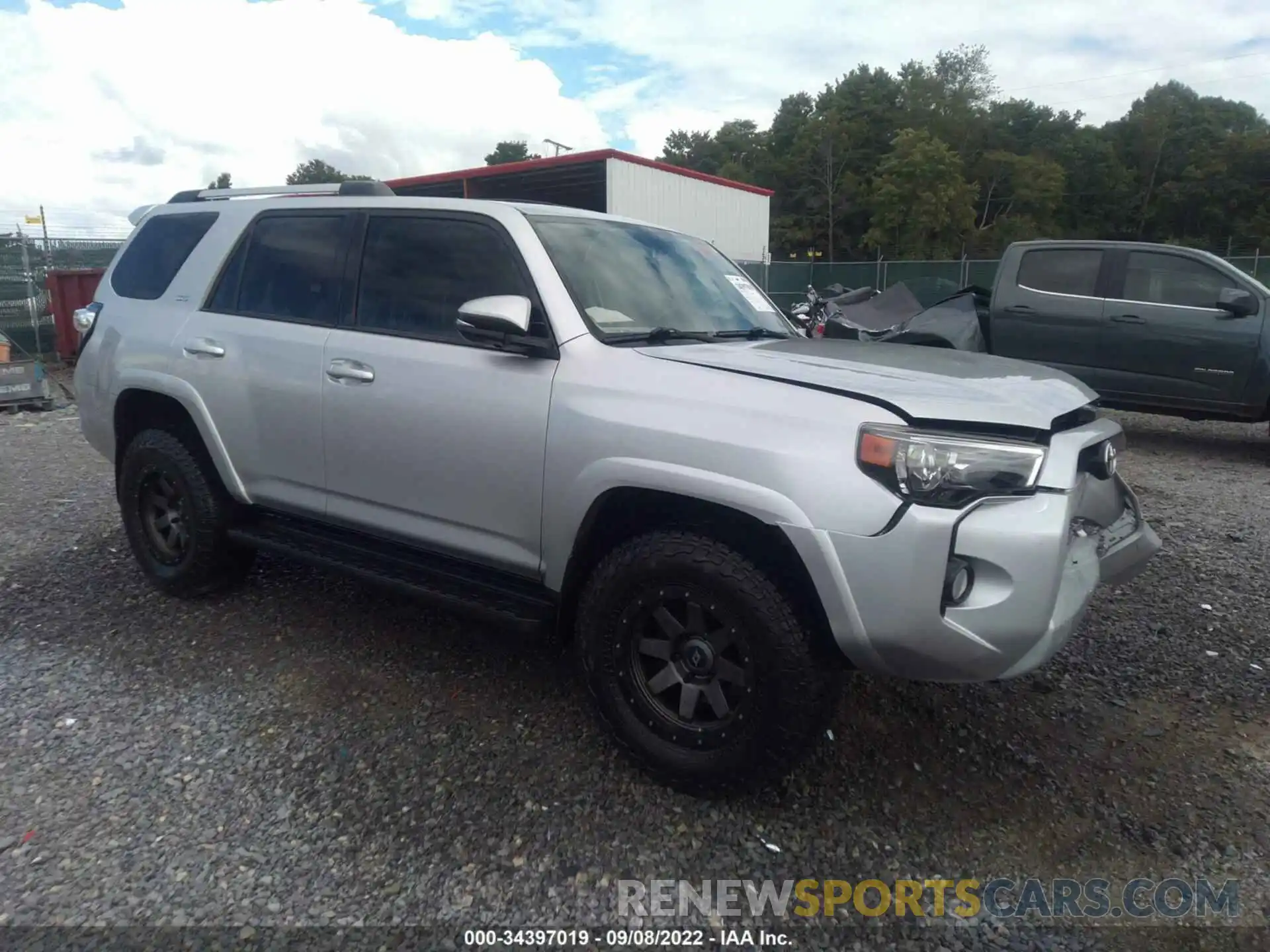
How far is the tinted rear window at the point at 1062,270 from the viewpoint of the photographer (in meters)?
8.23

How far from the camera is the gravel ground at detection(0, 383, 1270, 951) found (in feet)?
7.72

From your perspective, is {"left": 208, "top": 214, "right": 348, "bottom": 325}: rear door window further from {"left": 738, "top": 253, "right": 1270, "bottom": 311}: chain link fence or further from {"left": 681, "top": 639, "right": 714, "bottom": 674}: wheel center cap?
{"left": 738, "top": 253, "right": 1270, "bottom": 311}: chain link fence

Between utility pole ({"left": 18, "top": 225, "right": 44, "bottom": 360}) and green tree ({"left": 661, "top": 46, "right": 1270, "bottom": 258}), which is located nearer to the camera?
utility pole ({"left": 18, "top": 225, "right": 44, "bottom": 360})

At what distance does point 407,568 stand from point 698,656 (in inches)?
48.5

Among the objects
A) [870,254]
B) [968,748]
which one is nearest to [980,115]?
[870,254]

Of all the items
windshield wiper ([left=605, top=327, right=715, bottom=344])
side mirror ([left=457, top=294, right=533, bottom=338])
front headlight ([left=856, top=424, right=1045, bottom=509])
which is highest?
side mirror ([left=457, top=294, right=533, bottom=338])

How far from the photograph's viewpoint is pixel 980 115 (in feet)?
223

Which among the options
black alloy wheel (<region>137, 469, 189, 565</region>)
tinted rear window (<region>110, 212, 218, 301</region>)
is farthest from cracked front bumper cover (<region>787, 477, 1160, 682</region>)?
tinted rear window (<region>110, 212, 218, 301</region>)

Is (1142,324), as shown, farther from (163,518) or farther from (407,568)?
(163,518)

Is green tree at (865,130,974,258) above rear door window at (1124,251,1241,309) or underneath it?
above

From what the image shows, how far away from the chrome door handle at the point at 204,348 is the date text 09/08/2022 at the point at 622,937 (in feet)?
8.83

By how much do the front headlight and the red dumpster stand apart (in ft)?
48.4

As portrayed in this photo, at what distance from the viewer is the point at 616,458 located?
2.69m

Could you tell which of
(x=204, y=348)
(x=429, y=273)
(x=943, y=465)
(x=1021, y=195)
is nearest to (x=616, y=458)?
(x=943, y=465)
